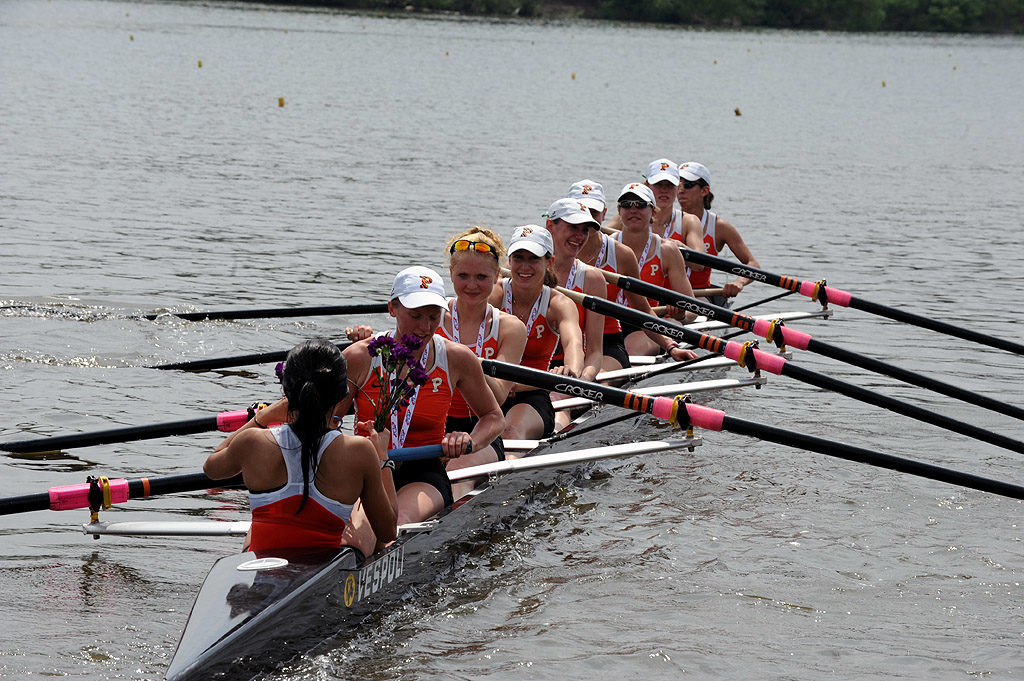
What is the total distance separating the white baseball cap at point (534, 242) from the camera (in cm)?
870

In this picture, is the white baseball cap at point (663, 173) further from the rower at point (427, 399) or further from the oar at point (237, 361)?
the rower at point (427, 399)

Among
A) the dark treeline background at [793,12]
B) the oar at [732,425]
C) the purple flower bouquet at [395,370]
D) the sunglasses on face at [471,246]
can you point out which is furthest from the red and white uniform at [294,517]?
the dark treeline background at [793,12]

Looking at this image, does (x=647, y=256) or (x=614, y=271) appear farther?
(x=647, y=256)

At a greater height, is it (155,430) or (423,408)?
(423,408)

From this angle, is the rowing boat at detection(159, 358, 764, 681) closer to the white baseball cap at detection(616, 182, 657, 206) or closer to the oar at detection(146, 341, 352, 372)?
the oar at detection(146, 341, 352, 372)

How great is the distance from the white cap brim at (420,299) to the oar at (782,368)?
3.05m

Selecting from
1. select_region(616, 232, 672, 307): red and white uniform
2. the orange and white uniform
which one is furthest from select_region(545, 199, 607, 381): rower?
the orange and white uniform

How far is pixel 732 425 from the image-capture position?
25.2 feet

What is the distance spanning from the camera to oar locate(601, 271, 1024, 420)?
9.77 metres

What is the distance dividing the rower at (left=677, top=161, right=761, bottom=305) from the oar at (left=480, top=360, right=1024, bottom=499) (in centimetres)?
586

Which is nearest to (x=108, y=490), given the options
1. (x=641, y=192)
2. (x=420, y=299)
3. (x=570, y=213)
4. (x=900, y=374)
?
(x=420, y=299)

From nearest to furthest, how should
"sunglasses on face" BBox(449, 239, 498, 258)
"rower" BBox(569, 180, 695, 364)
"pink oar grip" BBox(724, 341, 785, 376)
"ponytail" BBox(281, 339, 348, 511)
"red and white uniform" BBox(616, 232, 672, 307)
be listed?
1. "ponytail" BBox(281, 339, 348, 511)
2. "sunglasses on face" BBox(449, 239, 498, 258)
3. "pink oar grip" BBox(724, 341, 785, 376)
4. "rower" BBox(569, 180, 695, 364)
5. "red and white uniform" BBox(616, 232, 672, 307)

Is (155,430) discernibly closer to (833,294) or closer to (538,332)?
(538,332)

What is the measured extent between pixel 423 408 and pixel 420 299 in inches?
34.7
